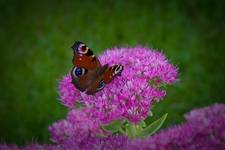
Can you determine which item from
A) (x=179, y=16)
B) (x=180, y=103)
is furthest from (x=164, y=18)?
(x=180, y=103)

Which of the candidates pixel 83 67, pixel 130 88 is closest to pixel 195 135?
pixel 130 88

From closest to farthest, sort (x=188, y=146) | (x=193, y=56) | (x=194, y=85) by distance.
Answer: (x=188, y=146) → (x=194, y=85) → (x=193, y=56)

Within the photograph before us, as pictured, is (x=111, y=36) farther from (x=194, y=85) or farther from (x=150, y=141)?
(x=150, y=141)

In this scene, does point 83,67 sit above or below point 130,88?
above

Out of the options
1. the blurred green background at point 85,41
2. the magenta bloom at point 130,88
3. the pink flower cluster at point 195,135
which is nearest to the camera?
the pink flower cluster at point 195,135

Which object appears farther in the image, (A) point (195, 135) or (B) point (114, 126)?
(B) point (114, 126)

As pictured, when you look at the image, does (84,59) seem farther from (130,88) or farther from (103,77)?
(130,88)

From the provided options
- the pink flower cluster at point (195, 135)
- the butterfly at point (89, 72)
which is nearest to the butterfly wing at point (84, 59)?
the butterfly at point (89, 72)

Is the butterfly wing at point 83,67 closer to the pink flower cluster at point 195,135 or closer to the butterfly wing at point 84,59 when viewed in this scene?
the butterfly wing at point 84,59
